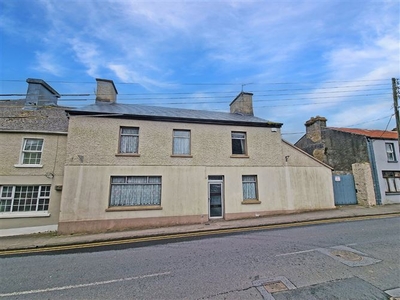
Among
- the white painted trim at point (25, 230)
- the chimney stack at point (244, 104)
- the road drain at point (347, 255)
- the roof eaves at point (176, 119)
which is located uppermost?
the chimney stack at point (244, 104)

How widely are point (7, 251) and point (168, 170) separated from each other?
7732mm

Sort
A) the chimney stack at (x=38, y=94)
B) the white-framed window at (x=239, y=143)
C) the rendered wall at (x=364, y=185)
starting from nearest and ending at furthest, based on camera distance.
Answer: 1. the white-framed window at (x=239, y=143)
2. the rendered wall at (x=364, y=185)
3. the chimney stack at (x=38, y=94)

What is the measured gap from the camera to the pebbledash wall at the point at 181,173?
415 inches

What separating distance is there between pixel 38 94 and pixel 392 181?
29373 mm

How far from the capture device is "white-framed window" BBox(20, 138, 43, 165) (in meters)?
11.8

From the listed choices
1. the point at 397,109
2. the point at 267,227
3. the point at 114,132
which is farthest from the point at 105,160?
the point at 397,109

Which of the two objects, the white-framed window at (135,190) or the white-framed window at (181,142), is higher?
the white-framed window at (181,142)

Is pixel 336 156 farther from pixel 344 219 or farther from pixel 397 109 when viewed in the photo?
pixel 344 219

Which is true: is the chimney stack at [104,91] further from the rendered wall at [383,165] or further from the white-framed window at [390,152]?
the white-framed window at [390,152]

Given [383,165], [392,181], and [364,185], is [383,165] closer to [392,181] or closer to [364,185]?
[392,181]

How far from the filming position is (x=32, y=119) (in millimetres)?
12977

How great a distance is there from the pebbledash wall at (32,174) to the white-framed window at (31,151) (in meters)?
0.22

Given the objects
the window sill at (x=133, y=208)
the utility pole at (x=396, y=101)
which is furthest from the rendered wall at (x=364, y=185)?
the window sill at (x=133, y=208)

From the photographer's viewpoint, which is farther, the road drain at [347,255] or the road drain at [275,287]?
the road drain at [347,255]
